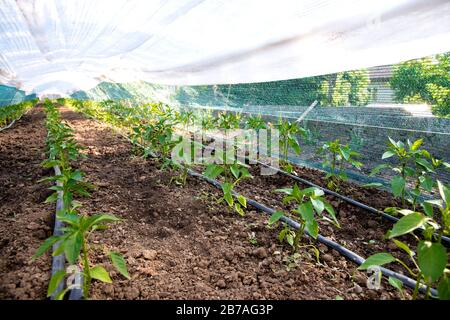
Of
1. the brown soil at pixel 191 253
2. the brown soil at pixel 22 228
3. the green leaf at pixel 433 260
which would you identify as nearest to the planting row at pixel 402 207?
the green leaf at pixel 433 260

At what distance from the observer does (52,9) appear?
8.05 feet

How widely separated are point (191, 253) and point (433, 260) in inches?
34.5

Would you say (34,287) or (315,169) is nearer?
(34,287)

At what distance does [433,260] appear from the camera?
2.48 ft

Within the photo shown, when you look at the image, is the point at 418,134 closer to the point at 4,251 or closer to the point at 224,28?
the point at 224,28

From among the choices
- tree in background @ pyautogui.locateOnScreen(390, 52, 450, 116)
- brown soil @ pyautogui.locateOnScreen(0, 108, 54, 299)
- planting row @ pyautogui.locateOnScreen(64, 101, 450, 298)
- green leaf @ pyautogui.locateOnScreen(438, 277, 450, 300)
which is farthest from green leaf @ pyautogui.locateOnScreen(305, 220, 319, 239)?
tree in background @ pyautogui.locateOnScreen(390, 52, 450, 116)

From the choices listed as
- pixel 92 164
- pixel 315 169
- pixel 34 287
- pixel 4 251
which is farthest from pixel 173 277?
pixel 315 169

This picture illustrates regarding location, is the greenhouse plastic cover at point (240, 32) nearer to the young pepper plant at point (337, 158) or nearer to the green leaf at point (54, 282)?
the young pepper plant at point (337, 158)

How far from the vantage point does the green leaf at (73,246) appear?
0.77 meters

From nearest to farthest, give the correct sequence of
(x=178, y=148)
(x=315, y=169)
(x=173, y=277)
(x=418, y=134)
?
(x=173, y=277) < (x=178, y=148) < (x=418, y=134) < (x=315, y=169)

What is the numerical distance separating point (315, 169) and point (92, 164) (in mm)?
2021

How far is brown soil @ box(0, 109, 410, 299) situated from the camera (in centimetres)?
102

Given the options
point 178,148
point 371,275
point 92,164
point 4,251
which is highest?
point 178,148
